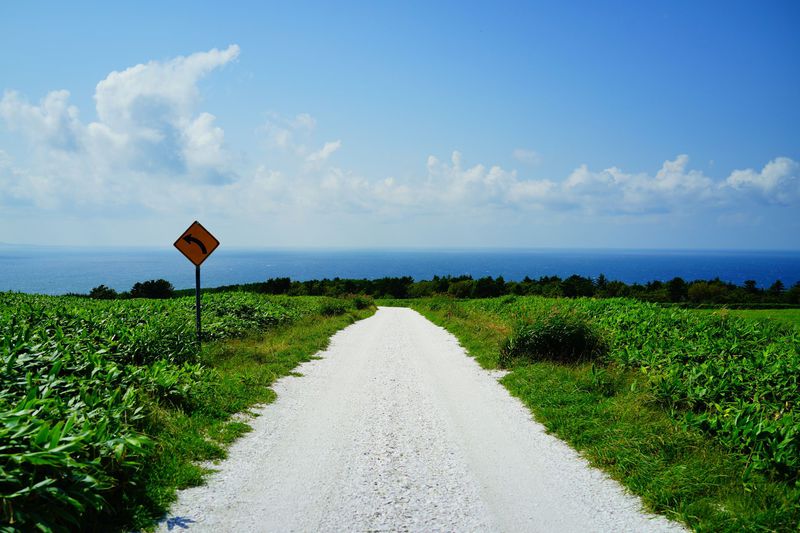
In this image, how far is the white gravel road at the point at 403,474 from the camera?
14.1 feet

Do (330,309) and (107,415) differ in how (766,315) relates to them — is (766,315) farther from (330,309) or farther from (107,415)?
(107,415)

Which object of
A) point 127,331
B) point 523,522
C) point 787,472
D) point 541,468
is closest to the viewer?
point 523,522

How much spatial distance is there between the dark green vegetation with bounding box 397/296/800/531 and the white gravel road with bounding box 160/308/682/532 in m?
0.40

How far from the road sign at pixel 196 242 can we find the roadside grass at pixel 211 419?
2496mm

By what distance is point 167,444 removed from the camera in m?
5.63

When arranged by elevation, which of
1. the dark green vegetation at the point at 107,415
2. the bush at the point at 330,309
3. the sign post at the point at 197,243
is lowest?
the bush at the point at 330,309

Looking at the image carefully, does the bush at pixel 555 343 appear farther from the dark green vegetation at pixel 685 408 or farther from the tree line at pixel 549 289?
the tree line at pixel 549 289

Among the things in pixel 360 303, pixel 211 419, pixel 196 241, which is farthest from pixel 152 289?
pixel 211 419

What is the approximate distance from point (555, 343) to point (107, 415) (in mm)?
10221

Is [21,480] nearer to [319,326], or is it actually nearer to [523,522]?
[523,522]

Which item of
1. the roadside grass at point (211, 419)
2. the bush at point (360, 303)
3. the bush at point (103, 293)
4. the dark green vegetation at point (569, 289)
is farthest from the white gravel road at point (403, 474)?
the bush at point (103, 293)

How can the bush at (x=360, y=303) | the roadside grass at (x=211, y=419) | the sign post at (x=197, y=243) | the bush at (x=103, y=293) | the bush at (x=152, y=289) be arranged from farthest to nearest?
the bush at (x=152, y=289) < the bush at (x=360, y=303) < the bush at (x=103, y=293) < the sign post at (x=197, y=243) < the roadside grass at (x=211, y=419)

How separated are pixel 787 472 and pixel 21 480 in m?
7.21

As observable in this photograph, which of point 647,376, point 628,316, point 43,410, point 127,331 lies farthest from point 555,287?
point 43,410
